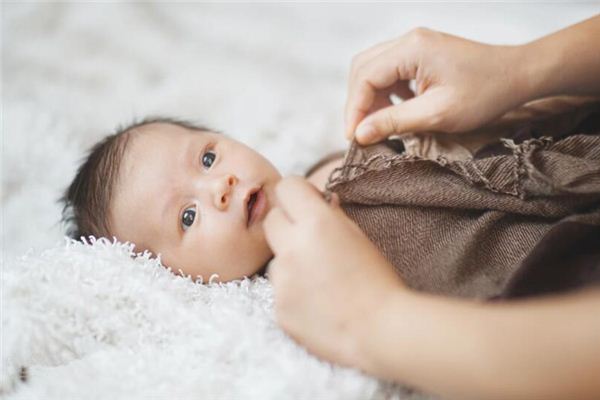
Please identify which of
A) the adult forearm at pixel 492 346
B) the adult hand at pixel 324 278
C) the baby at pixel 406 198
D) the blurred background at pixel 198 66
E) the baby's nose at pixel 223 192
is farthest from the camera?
the blurred background at pixel 198 66

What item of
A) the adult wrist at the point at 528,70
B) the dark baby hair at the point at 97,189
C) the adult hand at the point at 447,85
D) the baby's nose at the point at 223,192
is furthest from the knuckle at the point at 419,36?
the dark baby hair at the point at 97,189

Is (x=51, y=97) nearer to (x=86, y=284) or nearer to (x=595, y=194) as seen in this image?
(x=86, y=284)

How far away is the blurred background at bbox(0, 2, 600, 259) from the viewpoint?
146cm

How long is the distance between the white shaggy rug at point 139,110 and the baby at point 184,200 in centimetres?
7

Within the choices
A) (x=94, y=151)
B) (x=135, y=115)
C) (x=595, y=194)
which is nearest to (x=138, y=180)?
(x=94, y=151)

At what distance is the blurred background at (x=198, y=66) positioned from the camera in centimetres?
146

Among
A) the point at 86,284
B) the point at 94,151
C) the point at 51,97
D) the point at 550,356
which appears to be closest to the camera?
the point at 550,356

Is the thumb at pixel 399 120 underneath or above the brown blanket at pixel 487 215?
above

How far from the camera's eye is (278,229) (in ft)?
2.57

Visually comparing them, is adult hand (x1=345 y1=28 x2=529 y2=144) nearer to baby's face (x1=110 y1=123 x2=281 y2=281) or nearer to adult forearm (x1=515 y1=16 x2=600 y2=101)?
adult forearm (x1=515 y1=16 x2=600 y2=101)

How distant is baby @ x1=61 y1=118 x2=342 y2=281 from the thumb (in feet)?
0.56

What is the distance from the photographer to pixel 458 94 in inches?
42.0

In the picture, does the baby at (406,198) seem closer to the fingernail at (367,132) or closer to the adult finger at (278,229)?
the fingernail at (367,132)

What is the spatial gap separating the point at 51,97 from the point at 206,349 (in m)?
0.93
